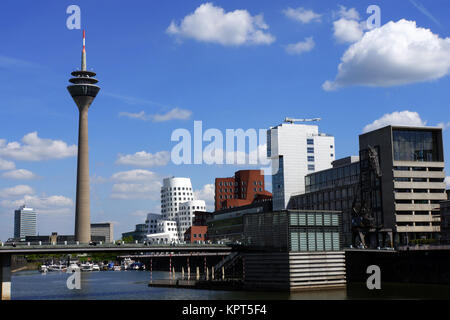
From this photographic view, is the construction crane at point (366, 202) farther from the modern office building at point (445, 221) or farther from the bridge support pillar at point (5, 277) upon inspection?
the bridge support pillar at point (5, 277)

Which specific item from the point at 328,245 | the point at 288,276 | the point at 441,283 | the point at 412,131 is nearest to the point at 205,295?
the point at 288,276

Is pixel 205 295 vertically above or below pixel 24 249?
below

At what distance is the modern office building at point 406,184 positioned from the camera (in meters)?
143

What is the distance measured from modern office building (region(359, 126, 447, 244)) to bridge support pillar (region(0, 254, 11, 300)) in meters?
85.4

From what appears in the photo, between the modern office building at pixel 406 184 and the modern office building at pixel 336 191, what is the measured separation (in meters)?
12.8

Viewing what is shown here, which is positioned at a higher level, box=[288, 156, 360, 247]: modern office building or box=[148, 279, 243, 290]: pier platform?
box=[288, 156, 360, 247]: modern office building

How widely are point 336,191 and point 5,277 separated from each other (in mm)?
104602

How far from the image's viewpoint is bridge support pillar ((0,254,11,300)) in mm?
90500

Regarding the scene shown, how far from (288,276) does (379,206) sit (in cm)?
6202

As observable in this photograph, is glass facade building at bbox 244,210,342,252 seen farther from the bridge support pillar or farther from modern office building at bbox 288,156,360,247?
modern office building at bbox 288,156,360,247

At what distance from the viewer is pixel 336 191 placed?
172 metres

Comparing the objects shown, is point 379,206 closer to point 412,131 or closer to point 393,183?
point 393,183
